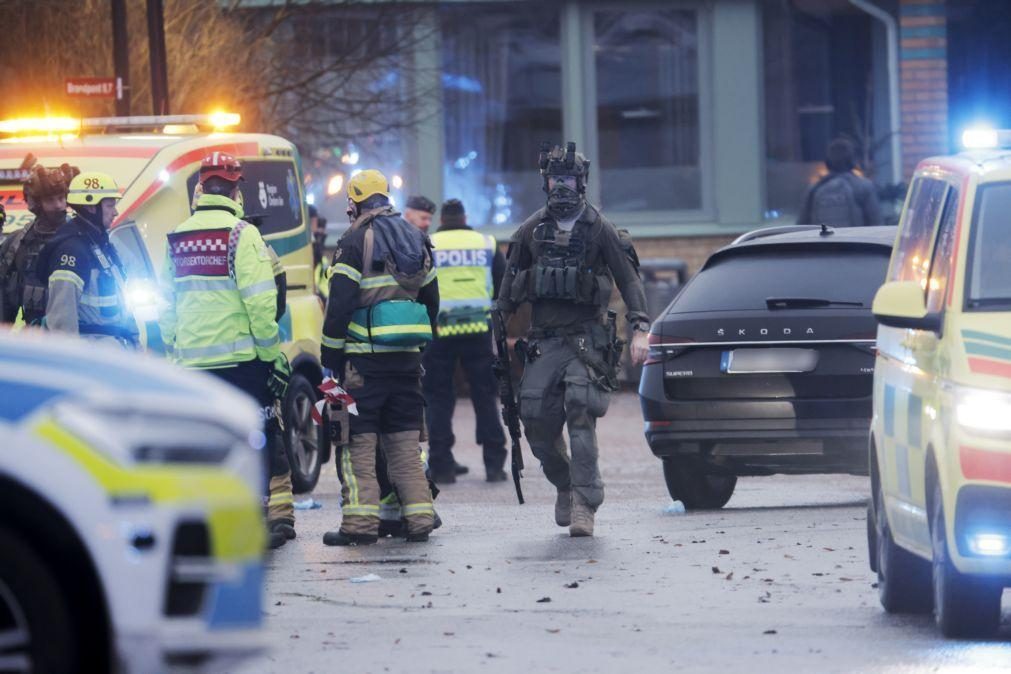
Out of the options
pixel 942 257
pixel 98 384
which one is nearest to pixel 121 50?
pixel 942 257

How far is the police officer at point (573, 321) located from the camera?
11.3 m

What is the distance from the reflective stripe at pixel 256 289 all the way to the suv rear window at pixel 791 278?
2444 mm

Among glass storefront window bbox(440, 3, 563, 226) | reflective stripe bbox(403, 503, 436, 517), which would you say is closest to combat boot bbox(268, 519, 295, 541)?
reflective stripe bbox(403, 503, 436, 517)

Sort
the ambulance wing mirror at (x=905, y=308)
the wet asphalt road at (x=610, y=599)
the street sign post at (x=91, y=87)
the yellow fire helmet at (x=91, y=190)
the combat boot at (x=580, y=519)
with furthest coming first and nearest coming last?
the street sign post at (x=91, y=87)
the combat boot at (x=580, y=519)
the yellow fire helmet at (x=91, y=190)
the ambulance wing mirror at (x=905, y=308)
the wet asphalt road at (x=610, y=599)

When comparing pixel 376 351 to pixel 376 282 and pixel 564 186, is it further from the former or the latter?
pixel 564 186

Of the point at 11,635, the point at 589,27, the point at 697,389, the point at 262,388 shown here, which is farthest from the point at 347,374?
the point at 589,27

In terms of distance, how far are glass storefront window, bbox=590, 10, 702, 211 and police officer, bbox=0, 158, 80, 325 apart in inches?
553

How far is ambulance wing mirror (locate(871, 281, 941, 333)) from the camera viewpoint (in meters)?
7.79

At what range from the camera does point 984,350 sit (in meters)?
7.57

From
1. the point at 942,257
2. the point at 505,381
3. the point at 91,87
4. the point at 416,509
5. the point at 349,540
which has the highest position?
the point at 91,87

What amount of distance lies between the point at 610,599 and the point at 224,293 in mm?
2706

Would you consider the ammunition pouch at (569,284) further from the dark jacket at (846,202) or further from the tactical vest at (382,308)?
the dark jacket at (846,202)

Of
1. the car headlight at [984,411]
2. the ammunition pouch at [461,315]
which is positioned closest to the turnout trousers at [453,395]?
the ammunition pouch at [461,315]

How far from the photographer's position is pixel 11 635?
5234 millimetres
